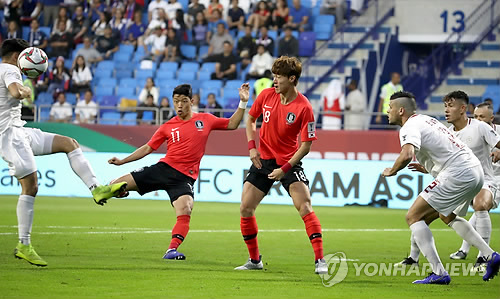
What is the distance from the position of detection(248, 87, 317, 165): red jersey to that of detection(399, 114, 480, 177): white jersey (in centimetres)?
128

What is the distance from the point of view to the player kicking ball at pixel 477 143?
10.5m

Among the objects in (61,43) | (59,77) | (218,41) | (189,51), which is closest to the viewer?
(218,41)

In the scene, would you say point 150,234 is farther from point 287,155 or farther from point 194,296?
point 194,296

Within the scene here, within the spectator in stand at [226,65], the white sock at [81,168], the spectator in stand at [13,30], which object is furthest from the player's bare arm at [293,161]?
the spectator in stand at [13,30]

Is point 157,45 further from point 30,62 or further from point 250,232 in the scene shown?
point 250,232

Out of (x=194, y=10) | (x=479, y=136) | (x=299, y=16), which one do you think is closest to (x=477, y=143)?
(x=479, y=136)

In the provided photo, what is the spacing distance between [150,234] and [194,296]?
5967mm

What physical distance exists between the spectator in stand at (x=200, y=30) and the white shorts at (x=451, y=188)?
19.1 metres

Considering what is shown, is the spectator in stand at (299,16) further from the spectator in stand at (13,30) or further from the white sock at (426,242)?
the white sock at (426,242)

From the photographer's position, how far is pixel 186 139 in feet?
38.6

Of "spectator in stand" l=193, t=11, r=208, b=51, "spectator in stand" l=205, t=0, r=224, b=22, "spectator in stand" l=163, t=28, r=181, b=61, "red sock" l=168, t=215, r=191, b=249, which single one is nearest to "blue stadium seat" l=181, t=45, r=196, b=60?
"spectator in stand" l=193, t=11, r=208, b=51

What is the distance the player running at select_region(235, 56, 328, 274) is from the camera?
32.8ft

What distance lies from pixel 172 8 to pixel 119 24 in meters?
1.80

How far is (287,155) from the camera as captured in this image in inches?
401
